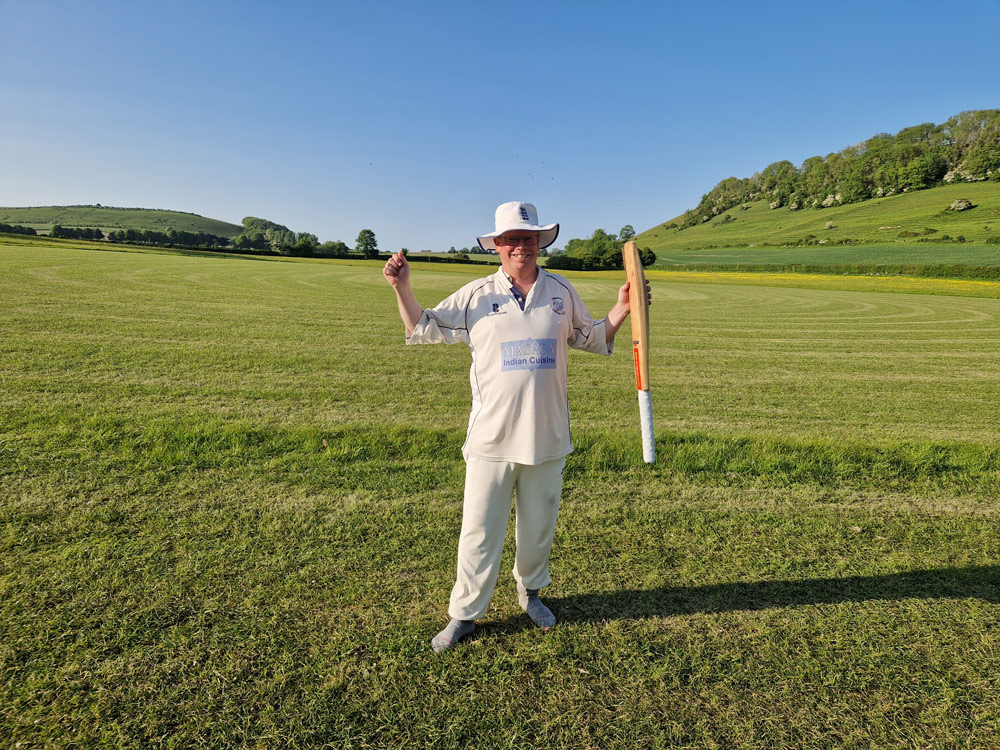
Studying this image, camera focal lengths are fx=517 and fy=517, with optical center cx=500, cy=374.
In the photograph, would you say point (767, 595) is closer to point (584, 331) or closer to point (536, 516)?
point (536, 516)

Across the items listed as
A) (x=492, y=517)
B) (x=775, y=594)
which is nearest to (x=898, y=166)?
(x=775, y=594)

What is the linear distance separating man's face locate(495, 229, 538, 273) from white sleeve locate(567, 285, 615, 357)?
0.38 m

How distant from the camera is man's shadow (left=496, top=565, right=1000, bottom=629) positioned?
360 centimetres

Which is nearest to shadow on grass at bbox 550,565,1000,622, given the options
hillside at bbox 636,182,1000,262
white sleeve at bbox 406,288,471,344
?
white sleeve at bbox 406,288,471,344

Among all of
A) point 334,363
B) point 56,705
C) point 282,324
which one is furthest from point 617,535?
point 282,324

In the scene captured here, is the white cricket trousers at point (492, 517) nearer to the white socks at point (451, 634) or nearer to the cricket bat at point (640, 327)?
the white socks at point (451, 634)

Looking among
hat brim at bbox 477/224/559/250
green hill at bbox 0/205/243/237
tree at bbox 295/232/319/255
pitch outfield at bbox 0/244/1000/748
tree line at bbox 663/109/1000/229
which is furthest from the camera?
green hill at bbox 0/205/243/237

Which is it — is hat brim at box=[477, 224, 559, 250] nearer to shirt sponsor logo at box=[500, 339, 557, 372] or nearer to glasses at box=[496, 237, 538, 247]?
glasses at box=[496, 237, 538, 247]

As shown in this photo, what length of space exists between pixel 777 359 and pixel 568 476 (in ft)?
35.2

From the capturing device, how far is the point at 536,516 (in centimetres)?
Answer: 330

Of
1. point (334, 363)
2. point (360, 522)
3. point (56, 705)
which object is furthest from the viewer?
point (334, 363)

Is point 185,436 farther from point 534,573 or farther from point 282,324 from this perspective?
point 282,324

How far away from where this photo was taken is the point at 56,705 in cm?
260

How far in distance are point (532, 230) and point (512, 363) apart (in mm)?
809
